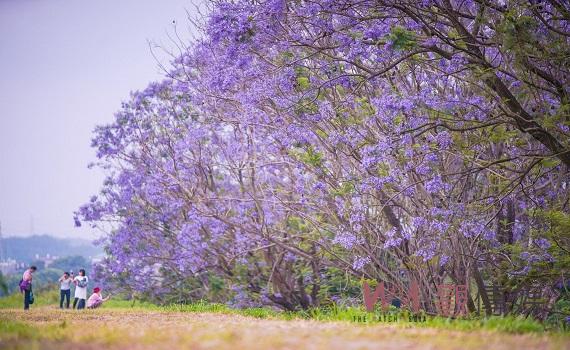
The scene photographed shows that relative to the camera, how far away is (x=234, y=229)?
1619 cm

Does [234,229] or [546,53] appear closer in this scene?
[546,53]

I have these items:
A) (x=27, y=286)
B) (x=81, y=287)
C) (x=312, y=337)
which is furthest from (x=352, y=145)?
(x=81, y=287)

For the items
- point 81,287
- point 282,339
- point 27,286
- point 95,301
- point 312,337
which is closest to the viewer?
point 282,339

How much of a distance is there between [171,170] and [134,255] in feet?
9.96

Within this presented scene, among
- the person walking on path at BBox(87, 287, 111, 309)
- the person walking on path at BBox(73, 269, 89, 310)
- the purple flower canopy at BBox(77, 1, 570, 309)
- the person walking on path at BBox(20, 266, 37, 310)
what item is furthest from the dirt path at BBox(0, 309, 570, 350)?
the person walking on path at BBox(73, 269, 89, 310)

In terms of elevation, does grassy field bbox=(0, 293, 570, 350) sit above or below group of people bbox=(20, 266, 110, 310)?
below

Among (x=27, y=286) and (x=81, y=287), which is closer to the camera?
(x=27, y=286)

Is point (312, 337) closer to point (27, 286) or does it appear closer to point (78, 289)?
point (27, 286)

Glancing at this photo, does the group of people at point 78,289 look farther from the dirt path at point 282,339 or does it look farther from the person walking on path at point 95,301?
the dirt path at point 282,339

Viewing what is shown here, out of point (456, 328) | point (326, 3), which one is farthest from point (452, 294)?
point (326, 3)

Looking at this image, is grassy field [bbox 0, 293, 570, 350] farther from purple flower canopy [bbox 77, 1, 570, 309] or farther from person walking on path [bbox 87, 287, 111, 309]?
person walking on path [bbox 87, 287, 111, 309]

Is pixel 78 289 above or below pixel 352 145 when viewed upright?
below

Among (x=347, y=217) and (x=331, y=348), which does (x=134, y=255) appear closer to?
(x=347, y=217)

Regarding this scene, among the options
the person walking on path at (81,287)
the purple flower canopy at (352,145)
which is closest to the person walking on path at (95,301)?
the person walking on path at (81,287)
